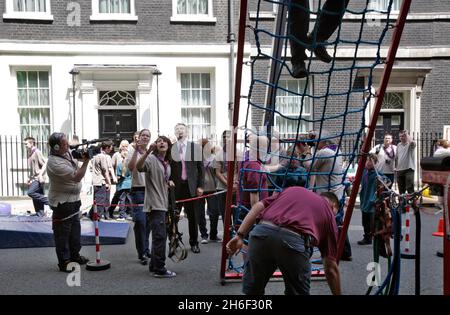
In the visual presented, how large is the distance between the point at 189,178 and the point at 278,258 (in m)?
3.96

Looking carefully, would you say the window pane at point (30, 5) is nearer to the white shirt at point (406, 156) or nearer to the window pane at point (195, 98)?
the window pane at point (195, 98)

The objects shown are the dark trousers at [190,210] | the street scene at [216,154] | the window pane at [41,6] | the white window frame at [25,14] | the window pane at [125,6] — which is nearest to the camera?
the street scene at [216,154]

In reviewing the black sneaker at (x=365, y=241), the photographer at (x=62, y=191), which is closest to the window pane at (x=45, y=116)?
the photographer at (x=62, y=191)

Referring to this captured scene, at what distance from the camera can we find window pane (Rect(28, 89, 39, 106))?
13616mm

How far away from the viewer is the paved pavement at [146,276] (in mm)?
5113

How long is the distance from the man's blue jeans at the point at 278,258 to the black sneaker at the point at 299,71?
1553 mm

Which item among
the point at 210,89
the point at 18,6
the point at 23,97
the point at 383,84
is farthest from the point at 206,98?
the point at 383,84

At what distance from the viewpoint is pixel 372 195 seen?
713 centimetres

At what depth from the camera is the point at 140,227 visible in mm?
6078

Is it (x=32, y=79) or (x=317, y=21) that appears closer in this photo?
(x=317, y=21)

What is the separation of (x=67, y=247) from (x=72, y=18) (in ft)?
31.0

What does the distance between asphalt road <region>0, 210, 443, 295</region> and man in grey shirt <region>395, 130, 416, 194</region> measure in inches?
144

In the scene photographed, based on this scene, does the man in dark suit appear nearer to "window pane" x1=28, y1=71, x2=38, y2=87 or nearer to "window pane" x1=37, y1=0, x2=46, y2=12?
"window pane" x1=28, y1=71, x2=38, y2=87

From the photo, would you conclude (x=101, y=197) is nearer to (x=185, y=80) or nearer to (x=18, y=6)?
(x=185, y=80)
